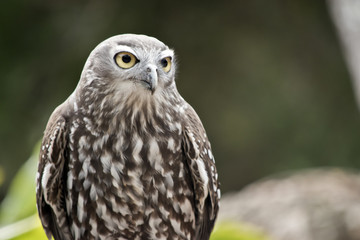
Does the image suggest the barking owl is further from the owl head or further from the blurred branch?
the blurred branch

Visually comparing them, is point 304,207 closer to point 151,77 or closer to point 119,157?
point 119,157

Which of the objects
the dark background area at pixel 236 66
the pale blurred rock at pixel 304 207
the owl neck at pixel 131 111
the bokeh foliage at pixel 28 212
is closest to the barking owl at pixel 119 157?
the owl neck at pixel 131 111

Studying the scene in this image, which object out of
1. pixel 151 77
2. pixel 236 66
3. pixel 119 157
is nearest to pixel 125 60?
pixel 151 77

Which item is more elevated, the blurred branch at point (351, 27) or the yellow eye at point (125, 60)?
the blurred branch at point (351, 27)

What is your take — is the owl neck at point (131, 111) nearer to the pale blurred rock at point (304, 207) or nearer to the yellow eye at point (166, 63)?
the yellow eye at point (166, 63)

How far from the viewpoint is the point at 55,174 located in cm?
317

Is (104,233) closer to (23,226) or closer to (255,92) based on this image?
(23,226)

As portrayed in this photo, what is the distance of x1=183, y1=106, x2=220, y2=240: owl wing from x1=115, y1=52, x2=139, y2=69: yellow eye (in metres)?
0.52

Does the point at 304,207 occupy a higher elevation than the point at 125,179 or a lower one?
lower

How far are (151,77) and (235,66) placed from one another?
656cm

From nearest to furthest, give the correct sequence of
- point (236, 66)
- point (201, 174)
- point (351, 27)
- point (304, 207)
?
1. point (201, 174)
2. point (351, 27)
3. point (304, 207)
4. point (236, 66)

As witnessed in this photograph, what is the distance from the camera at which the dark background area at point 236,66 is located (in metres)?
8.50

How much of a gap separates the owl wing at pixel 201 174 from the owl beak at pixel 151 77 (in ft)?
1.46

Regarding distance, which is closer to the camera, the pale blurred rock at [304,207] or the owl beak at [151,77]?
the owl beak at [151,77]
